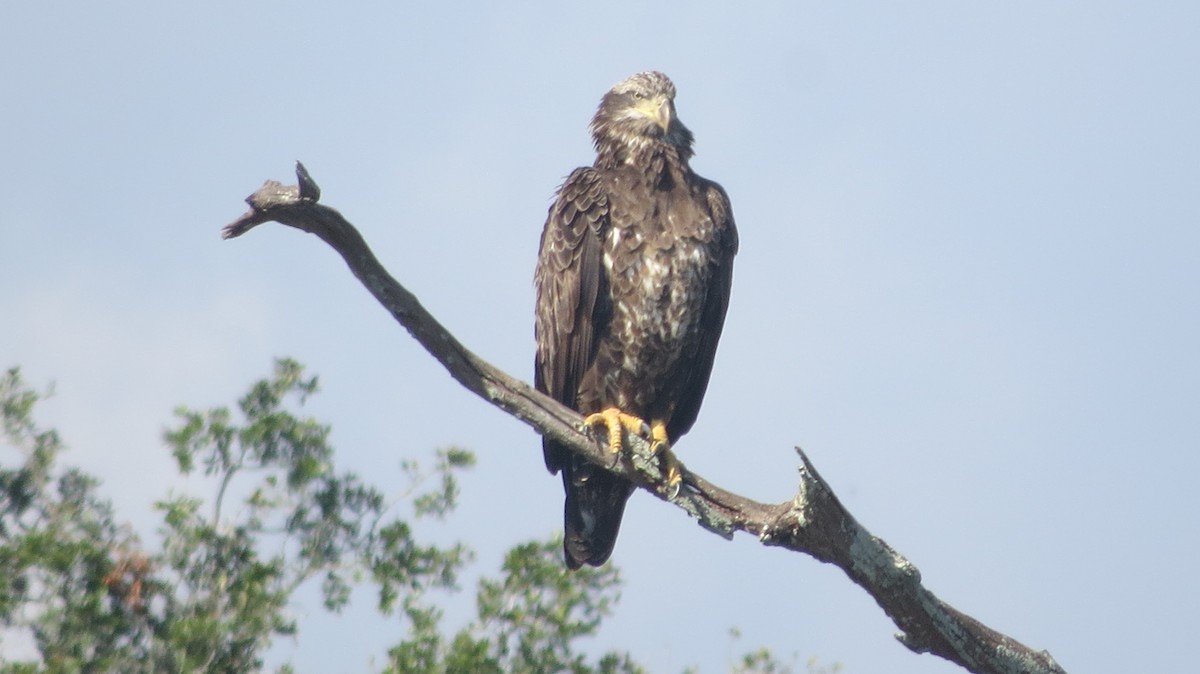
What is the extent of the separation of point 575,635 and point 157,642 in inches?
106

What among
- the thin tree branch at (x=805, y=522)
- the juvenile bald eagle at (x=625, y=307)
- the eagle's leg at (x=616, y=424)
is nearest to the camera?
the thin tree branch at (x=805, y=522)

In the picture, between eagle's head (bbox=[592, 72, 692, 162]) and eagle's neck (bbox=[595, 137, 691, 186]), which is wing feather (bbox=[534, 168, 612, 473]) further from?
eagle's head (bbox=[592, 72, 692, 162])

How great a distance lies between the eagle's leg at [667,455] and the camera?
6172 mm

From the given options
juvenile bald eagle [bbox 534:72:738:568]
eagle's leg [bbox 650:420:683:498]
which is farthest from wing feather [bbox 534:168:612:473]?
eagle's leg [bbox 650:420:683:498]

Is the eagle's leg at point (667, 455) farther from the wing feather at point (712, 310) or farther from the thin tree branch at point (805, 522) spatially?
the wing feather at point (712, 310)

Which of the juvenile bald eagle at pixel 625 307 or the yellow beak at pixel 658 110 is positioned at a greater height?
the yellow beak at pixel 658 110

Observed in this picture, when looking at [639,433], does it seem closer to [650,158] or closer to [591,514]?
[591,514]

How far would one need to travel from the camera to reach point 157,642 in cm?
920

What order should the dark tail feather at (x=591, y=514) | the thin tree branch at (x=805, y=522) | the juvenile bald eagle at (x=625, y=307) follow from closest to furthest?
the thin tree branch at (x=805, y=522) < the juvenile bald eagle at (x=625, y=307) < the dark tail feather at (x=591, y=514)

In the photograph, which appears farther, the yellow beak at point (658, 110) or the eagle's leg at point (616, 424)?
the yellow beak at point (658, 110)

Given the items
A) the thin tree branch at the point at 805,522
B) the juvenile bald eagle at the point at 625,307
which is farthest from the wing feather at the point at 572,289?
the thin tree branch at the point at 805,522

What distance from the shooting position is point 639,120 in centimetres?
812

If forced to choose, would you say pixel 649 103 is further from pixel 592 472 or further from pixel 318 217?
pixel 318 217

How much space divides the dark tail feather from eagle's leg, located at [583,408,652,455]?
611 millimetres
